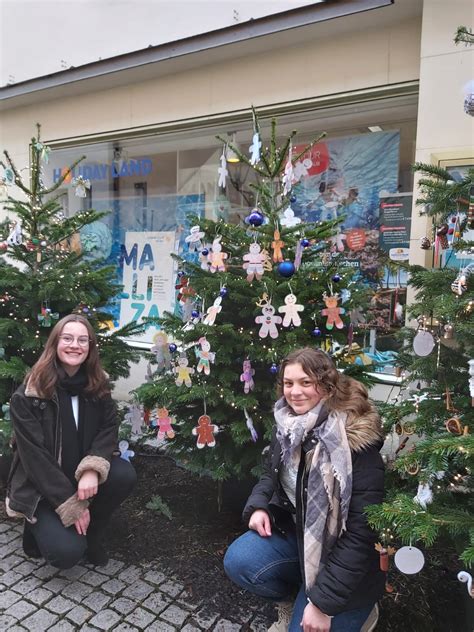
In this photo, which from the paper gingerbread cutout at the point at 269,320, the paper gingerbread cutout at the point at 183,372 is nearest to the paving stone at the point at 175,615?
the paper gingerbread cutout at the point at 183,372

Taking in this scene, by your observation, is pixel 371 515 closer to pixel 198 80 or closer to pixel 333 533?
pixel 333 533

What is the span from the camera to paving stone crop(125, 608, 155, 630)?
2424 mm

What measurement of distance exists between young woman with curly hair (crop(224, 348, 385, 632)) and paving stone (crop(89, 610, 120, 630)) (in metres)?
0.73

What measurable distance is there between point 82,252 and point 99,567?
7.93 ft

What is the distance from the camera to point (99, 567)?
2.90 metres

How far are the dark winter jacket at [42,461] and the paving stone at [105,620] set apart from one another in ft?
1.64

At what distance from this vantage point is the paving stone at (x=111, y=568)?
2.85m

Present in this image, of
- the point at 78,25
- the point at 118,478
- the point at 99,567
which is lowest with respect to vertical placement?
the point at 99,567

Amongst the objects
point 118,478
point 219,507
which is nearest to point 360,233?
point 219,507

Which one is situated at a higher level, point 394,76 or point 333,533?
point 394,76

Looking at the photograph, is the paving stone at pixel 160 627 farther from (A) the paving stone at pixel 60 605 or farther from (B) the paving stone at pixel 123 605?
(A) the paving stone at pixel 60 605

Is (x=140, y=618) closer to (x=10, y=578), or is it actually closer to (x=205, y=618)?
(x=205, y=618)

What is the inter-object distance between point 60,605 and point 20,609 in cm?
20

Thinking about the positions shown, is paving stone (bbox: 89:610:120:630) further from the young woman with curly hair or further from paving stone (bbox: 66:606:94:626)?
the young woman with curly hair
